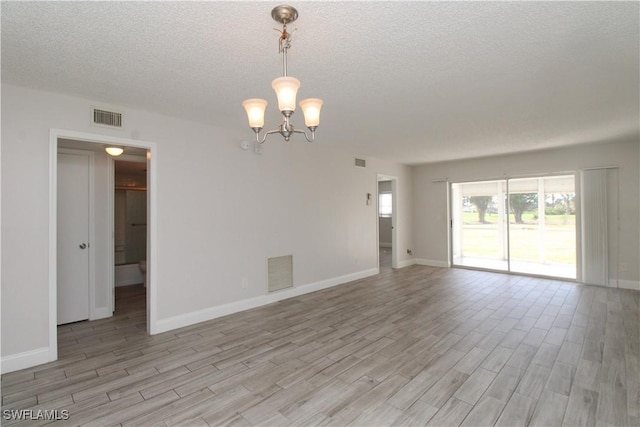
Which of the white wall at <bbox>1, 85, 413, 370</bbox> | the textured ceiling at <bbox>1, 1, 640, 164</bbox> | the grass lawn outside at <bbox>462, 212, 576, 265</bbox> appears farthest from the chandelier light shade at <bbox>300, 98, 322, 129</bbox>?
the grass lawn outside at <bbox>462, 212, 576, 265</bbox>

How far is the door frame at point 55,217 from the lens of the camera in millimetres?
2887

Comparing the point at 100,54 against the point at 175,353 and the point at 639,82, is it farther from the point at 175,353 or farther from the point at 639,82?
the point at 639,82

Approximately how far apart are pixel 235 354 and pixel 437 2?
128 inches

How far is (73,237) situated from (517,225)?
26.6 feet

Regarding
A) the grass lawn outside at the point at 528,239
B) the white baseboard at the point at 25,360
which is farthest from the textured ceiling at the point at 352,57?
the grass lawn outside at the point at 528,239

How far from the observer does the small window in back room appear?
11.0 m

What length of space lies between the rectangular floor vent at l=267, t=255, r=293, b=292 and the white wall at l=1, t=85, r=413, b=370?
110 millimetres

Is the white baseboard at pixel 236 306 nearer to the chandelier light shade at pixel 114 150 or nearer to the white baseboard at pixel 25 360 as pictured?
the white baseboard at pixel 25 360

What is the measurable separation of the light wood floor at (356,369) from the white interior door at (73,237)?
30 cm

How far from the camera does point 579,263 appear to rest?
5629 mm

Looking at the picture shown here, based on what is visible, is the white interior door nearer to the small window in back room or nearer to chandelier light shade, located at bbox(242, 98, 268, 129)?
chandelier light shade, located at bbox(242, 98, 268, 129)

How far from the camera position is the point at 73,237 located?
3850mm

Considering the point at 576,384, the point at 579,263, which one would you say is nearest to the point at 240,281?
the point at 576,384

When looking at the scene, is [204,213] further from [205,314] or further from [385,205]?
[385,205]
